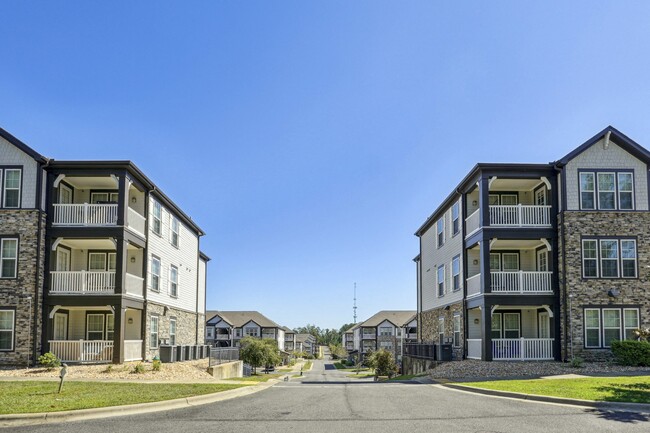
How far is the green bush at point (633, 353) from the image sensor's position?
79.7 feet

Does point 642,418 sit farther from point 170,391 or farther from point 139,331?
point 139,331

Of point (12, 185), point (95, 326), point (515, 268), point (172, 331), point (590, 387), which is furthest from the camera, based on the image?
point (172, 331)

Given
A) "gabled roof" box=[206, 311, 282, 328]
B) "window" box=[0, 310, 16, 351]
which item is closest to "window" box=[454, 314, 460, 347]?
"window" box=[0, 310, 16, 351]

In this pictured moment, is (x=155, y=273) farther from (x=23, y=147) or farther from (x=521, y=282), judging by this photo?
(x=521, y=282)

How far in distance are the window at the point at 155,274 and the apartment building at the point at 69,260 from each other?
1.06 m

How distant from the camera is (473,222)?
29000 mm

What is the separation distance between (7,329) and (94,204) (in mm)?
6117

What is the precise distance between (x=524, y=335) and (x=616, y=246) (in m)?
6.36

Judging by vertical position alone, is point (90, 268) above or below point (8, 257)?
below

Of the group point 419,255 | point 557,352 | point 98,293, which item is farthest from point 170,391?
point 419,255

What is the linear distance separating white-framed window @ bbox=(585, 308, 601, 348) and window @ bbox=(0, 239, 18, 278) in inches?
945

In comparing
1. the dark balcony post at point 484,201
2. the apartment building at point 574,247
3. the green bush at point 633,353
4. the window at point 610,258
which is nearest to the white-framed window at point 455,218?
the apartment building at point 574,247

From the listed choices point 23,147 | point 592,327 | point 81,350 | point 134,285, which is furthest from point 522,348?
point 23,147

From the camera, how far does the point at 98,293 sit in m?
25.9
